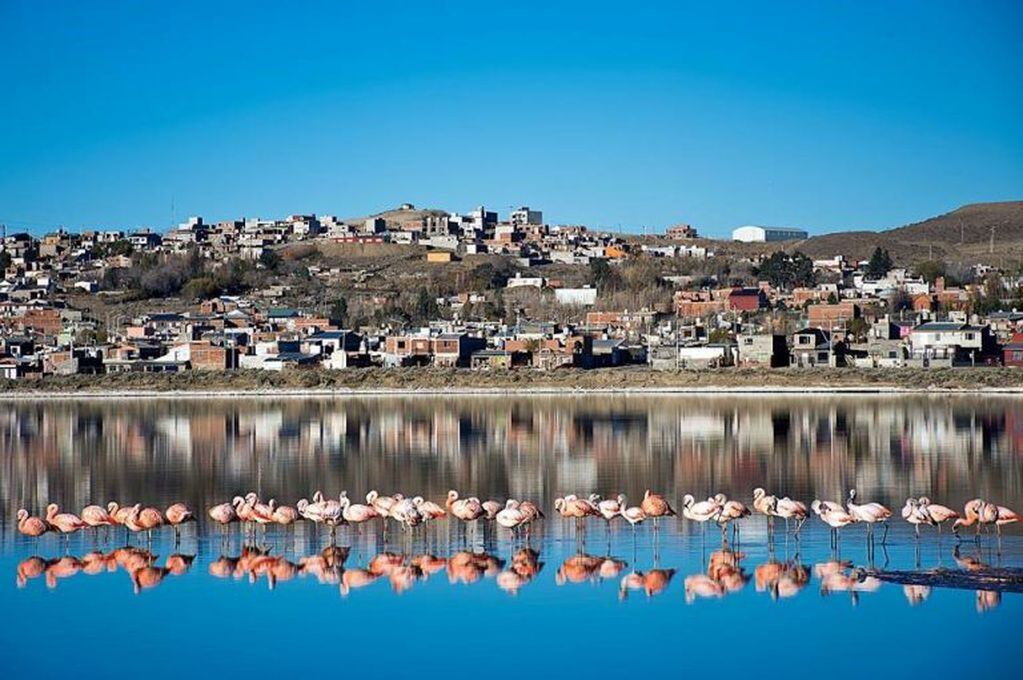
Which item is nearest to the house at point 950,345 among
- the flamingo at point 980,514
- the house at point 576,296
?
the house at point 576,296

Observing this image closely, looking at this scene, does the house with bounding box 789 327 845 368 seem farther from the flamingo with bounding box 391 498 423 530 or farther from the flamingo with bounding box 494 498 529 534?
the flamingo with bounding box 391 498 423 530

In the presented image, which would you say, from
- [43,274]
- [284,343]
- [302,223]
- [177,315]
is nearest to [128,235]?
[302,223]

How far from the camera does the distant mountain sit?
114 metres

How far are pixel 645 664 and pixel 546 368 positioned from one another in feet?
157

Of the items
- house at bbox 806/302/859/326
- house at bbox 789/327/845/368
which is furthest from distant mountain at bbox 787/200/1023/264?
house at bbox 789/327/845/368

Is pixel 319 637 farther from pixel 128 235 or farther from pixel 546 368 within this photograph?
pixel 128 235

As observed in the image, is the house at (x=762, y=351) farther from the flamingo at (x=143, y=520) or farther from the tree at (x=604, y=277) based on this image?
the flamingo at (x=143, y=520)

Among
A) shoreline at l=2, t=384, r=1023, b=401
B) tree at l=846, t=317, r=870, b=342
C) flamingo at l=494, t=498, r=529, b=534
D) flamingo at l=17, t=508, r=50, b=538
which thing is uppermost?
tree at l=846, t=317, r=870, b=342

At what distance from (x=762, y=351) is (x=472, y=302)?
106 ft

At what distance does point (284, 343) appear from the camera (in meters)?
64.6

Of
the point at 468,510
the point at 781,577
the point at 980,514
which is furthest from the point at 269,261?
the point at 781,577

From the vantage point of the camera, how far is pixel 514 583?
13977 millimetres

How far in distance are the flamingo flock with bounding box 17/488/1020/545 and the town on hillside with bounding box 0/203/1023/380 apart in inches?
1592

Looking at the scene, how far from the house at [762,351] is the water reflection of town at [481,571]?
42.6 meters
